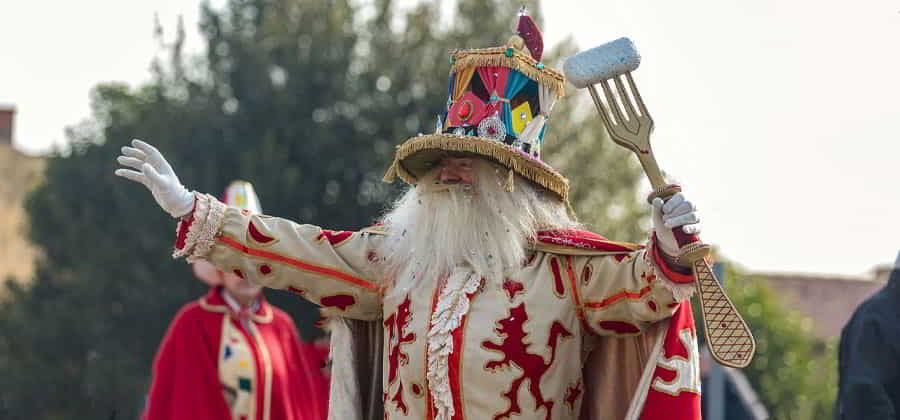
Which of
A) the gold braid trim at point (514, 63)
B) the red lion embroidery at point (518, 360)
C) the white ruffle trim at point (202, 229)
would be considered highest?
the gold braid trim at point (514, 63)

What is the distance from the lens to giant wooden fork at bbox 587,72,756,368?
4.04 m

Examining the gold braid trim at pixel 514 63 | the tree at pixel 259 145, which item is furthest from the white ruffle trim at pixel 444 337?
the tree at pixel 259 145

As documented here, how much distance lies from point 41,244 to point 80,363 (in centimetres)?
202

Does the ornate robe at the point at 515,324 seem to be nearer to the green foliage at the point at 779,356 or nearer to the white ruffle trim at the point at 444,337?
the white ruffle trim at the point at 444,337

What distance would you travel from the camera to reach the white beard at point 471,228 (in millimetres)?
4793

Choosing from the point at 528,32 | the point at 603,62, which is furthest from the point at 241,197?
the point at 603,62

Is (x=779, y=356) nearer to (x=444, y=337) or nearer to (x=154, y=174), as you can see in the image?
(x=444, y=337)

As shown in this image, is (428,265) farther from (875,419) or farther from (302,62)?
(302,62)

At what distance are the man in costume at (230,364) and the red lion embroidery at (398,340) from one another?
259 cm

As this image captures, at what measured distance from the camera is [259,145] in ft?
49.7

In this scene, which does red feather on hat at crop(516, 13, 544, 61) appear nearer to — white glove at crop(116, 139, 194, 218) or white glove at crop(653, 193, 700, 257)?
white glove at crop(653, 193, 700, 257)

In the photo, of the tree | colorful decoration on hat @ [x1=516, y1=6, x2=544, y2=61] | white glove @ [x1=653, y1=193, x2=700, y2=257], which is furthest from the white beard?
the tree

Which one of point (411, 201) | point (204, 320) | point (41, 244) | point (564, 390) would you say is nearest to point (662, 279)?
point (564, 390)

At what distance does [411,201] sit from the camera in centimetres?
502
